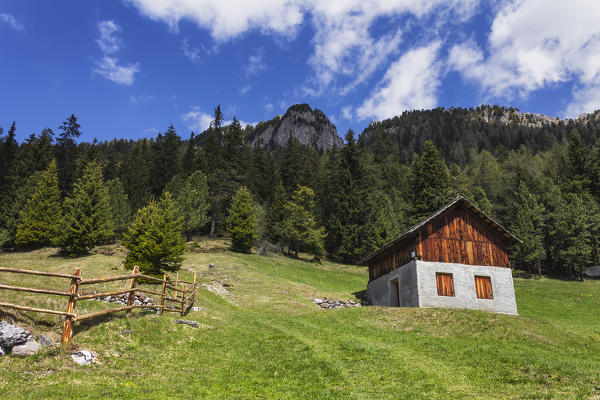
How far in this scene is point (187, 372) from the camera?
10.8 meters

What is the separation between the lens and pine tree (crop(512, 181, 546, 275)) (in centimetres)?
5306

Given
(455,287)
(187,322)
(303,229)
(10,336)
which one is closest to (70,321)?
(10,336)

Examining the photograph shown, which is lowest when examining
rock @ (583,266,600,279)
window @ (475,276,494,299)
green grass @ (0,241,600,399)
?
green grass @ (0,241,600,399)

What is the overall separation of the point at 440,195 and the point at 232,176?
36.6m

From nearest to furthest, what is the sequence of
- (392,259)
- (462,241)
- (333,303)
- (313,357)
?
(313,357), (462,241), (392,259), (333,303)

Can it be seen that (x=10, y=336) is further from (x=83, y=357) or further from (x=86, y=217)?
(x=86, y=217)

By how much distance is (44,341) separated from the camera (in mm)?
9938

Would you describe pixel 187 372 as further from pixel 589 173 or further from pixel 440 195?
pixel 589 173

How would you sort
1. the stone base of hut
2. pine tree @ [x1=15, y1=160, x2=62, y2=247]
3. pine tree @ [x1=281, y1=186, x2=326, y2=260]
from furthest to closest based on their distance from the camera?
pine tree @ [x1=281, y1=186, x2=326, y2=260] < pine tree @ [x1=15, y1=160, x2=62, y2=247] < the stone base of hut

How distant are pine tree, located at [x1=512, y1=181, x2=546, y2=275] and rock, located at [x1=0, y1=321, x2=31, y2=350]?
57683mm

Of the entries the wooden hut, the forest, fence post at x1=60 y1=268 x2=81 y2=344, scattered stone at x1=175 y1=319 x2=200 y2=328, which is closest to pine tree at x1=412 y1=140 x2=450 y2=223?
the forest

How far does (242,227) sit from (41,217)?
26996mm

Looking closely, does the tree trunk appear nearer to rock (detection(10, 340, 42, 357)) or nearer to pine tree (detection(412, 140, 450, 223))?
pine tree (detection(412, 140, 450, 223))

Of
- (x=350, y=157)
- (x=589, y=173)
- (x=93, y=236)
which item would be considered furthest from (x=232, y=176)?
(x=589, y=173)
